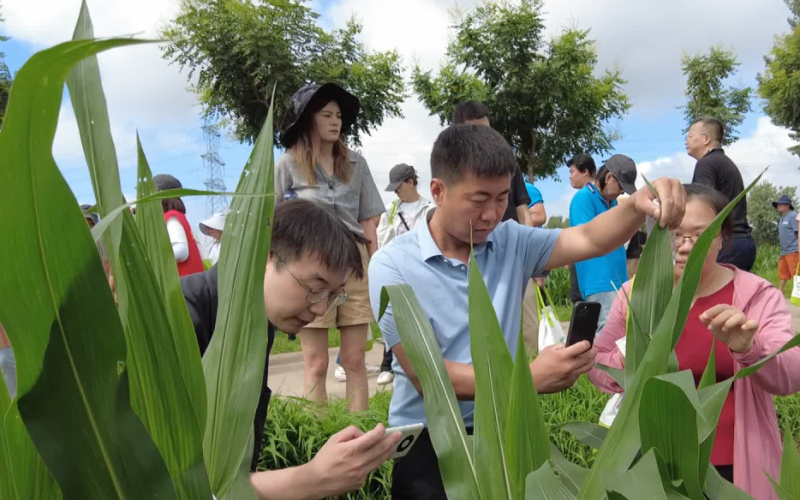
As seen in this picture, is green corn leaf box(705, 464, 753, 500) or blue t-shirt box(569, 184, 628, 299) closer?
green corn leaf box(705, 464, 753, 500)

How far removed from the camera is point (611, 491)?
495 mm

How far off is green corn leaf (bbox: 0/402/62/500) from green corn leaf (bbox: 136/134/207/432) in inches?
4.0

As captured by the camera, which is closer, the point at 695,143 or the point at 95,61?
the point at 95,61

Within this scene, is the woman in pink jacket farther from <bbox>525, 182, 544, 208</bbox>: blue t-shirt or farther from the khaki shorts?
<bbox>525, 182, 544, 208</bbox>: blue t-shirt

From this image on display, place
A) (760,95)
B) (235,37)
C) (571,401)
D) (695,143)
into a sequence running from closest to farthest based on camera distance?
(571,401), (695,143), (235,37), (760,95)

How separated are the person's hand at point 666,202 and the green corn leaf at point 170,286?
26.9 inches

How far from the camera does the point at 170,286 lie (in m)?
0.54

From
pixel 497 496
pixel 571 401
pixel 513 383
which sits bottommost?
pixel 571 401

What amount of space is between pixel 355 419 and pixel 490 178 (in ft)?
4.84

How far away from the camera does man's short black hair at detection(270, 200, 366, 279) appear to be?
1.33 meters

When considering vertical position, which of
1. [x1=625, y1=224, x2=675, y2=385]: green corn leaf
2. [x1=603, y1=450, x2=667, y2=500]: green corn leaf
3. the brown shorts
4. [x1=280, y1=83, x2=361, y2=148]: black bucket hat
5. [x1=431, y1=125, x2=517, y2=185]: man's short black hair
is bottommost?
the brown shorts

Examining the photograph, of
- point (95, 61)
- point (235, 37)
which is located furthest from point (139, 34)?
point (235, 37)

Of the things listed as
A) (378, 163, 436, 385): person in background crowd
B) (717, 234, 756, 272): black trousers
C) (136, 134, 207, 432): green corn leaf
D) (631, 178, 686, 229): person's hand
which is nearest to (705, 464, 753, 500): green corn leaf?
(631, 178, 686, 229): person's hand

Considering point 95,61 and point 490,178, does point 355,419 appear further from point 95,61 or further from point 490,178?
point 95,61
